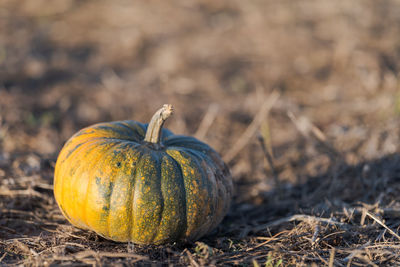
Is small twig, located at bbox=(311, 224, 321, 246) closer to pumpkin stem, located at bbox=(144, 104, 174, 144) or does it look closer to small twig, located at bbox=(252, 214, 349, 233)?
small twig, located at bbox=(252, 214, 349, 233)

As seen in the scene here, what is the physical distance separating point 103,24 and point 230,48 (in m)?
3.51

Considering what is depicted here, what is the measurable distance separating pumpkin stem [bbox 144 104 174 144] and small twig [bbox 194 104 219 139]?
102 inches

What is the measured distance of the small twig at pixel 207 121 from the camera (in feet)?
20.1

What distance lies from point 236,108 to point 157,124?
4130 millimetres

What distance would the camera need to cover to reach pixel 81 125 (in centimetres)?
639

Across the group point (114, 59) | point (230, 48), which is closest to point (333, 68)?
point (230, 48)

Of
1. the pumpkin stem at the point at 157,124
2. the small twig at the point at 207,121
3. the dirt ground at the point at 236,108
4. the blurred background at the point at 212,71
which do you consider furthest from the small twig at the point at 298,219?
the small twig at the point at 207,121

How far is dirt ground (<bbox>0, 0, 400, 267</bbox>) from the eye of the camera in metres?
3.14

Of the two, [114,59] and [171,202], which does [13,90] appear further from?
[171,202]

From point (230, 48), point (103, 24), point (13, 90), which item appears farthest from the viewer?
point (103, 24)

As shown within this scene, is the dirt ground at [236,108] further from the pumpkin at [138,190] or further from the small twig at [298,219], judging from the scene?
the pumpkin at [138,190]

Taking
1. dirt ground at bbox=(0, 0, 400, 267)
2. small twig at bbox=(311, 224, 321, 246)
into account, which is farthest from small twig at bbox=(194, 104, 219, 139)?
small twig at bbox=(311, 224, 321, 246)

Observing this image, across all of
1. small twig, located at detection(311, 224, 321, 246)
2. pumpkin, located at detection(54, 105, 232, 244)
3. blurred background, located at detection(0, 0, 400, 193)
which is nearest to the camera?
pumpkin, located at detection(54, 105, 232, 244)

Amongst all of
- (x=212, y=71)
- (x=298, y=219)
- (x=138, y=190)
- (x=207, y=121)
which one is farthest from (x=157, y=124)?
(x=212, y=71)
